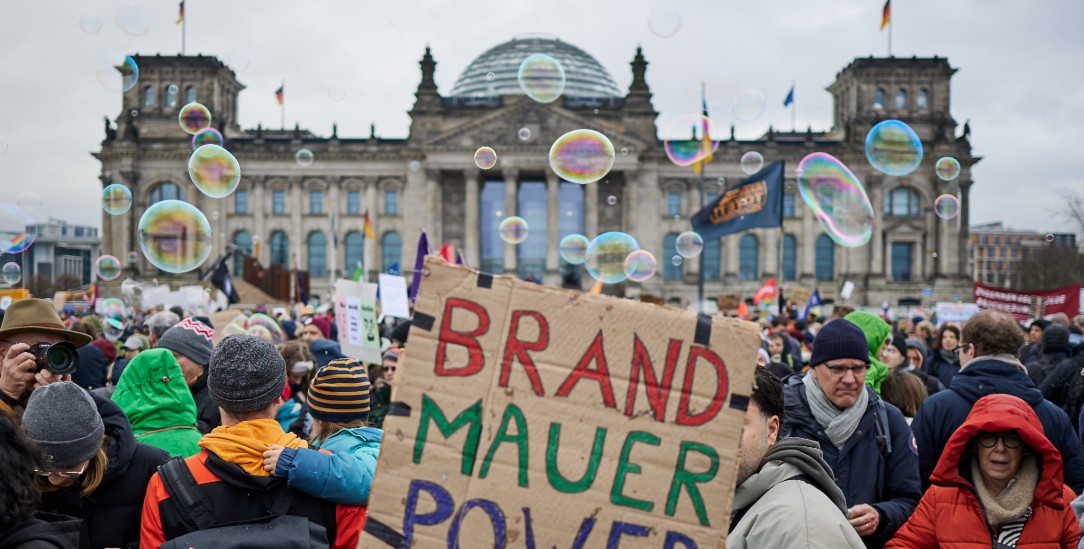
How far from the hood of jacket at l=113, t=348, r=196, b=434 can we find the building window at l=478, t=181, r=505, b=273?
175 feet

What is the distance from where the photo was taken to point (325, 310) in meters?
21.6

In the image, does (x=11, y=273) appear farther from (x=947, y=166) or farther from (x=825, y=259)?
(x=825, y=259)

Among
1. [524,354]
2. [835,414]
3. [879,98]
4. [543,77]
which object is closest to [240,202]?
[879,98]

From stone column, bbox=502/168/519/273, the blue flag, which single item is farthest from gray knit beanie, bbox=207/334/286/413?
stone column, bbox=502/168/519/273

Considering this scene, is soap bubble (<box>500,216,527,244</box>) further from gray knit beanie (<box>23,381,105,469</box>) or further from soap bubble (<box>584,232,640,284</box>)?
gray knit beanie (<box>23,381,105,469</box>)

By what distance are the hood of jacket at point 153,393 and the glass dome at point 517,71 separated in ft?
214

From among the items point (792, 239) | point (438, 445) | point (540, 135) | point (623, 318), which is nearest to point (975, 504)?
point (623, 318)

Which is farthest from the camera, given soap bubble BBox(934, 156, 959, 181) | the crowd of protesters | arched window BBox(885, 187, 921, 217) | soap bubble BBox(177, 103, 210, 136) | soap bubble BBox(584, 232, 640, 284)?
arched window BBox(885, 187, 921, 217)

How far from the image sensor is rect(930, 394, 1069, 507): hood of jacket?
3.49 metres

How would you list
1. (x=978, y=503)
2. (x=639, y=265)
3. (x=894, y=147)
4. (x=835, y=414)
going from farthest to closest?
(x=639, y=265) < (x=894, y=147) < (x=835, y=414) < (x=978, y=503)

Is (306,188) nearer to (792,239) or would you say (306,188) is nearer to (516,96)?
(516,96)

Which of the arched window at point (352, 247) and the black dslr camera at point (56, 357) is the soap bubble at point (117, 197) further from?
the arched window at point (352, 247)

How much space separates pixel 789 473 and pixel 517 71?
69142 mm

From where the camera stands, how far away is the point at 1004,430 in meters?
3.53
